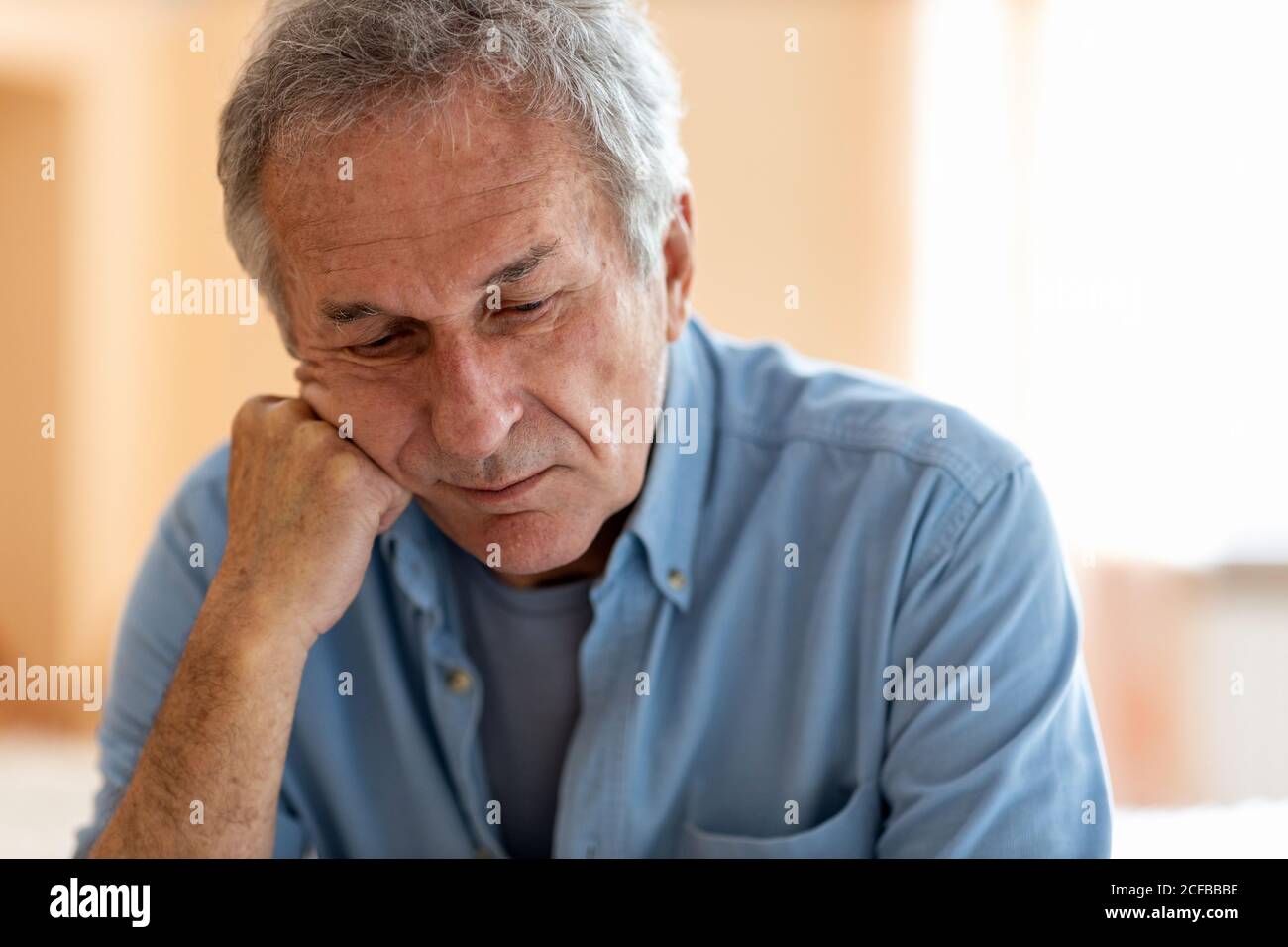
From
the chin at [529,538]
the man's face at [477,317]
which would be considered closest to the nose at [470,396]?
the man's face at [477,317]

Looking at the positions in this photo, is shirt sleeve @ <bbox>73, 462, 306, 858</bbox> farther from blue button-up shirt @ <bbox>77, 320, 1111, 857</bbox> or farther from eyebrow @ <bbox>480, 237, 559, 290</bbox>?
eyebrow @ <bbox>480, 237, 559, 290</bbox>

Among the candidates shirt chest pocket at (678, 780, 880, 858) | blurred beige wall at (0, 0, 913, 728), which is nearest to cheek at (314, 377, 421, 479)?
shirt chest pocket at (678, 780, 880, 858)

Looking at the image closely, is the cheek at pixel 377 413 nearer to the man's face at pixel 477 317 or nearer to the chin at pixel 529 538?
the man's face at pixel 477 317

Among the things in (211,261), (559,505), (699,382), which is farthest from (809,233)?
(559,505)

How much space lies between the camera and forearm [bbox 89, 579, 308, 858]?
3.71 ft

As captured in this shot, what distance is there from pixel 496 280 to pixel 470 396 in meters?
0.11

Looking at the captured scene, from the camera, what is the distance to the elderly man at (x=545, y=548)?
106 cm

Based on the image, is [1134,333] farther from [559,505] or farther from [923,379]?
[559,505]

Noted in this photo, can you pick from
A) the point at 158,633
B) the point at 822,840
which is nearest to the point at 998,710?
the point at 822,840

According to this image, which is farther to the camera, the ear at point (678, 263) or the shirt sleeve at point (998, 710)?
the ear at point (678, 263)

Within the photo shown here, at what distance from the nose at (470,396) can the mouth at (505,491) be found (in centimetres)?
7

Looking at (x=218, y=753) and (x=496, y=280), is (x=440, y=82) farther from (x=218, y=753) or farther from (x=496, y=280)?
(x=218, y=753)

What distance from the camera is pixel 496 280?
1.06 m

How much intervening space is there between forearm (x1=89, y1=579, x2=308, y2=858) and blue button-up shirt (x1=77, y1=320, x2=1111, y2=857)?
17 centimetres
